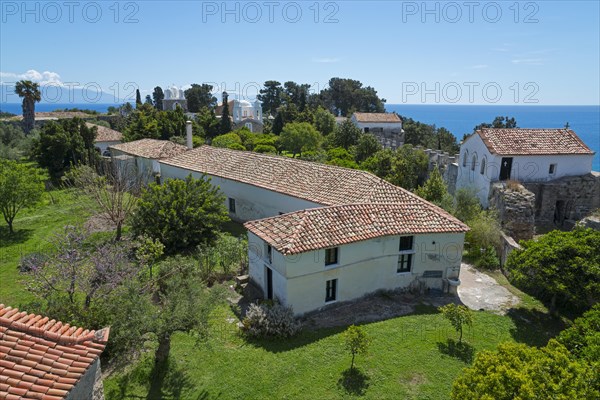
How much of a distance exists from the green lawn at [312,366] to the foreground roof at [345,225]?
12.7 feet

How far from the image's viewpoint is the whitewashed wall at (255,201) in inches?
1001

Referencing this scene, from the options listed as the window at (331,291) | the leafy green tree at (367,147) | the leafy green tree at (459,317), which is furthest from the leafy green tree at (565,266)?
the leafy green tree at (367,147)

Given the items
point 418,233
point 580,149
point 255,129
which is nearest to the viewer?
point 418,233

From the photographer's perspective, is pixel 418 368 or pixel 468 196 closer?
pixel 418 368

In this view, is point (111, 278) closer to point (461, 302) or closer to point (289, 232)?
point (289, 232)

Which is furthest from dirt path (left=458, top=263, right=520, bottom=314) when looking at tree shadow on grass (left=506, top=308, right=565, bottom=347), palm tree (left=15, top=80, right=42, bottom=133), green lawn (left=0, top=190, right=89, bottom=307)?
palm tree (left=15, top=80, right=42, bottom=133)

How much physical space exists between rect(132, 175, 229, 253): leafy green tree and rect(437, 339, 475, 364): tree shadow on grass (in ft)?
48.0

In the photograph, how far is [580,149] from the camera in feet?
98.8

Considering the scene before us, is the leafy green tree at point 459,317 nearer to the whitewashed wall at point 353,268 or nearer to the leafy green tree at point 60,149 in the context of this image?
the whitewashed wall at point 353,268

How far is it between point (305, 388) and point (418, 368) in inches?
171

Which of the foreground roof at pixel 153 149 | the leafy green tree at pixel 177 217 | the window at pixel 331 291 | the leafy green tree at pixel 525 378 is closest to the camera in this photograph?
the leafy green tree at pixel 525 378

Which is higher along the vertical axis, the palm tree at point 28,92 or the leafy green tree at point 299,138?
→ the palm tree at point 28,92

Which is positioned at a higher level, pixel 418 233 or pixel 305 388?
pixel 418 233

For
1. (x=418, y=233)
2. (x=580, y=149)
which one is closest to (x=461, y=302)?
(x=418, y=233)
